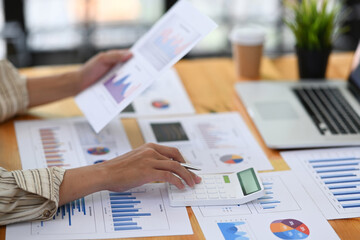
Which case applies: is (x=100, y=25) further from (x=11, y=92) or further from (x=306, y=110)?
(x=306, y=110)

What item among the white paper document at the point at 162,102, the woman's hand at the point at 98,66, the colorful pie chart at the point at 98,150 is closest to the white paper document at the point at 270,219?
the colorful pie chart at the point at 98,150

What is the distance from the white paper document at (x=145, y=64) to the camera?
1.40 meters

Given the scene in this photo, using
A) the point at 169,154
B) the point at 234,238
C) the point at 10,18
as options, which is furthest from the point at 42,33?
the point at 234,238

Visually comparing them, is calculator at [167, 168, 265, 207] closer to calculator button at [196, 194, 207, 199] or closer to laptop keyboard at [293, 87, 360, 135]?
calculator button at [196, 194, 207, 199]

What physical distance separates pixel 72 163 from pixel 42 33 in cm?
212

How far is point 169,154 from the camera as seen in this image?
4.15 feet

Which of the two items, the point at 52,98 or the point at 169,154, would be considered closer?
the point at 169,154

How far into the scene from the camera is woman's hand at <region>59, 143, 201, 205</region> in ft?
3.84

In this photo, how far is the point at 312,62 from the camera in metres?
1.77

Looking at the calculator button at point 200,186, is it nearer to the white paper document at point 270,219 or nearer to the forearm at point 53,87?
the white paper document at point 270,219

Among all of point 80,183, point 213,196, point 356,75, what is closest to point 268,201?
point 213,196

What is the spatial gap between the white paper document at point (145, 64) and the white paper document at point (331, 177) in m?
0.37

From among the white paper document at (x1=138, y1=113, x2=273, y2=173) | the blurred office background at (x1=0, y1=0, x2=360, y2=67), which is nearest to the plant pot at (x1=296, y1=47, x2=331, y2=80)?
the white paper document at (x1=138, y1=113, x2=273, y2=173)

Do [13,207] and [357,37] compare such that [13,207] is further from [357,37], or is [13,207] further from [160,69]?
[357,37]
